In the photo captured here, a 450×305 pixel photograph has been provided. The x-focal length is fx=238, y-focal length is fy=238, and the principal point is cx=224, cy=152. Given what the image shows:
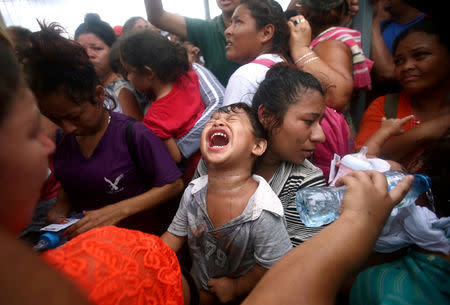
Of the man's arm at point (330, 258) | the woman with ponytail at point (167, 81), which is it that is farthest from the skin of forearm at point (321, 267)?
the woman with ponytail at point (167, 81)

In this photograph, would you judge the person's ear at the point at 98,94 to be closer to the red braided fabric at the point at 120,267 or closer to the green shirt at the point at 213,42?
the red braided fabric at the point at 120,267

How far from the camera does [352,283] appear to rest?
4.39 feet

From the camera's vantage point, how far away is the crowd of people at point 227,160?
24.4 inches

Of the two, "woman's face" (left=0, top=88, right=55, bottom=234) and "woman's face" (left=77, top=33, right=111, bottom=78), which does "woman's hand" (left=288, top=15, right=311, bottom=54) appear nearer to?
"woman's face" (left=0, top=88, right=55, bottom=234)

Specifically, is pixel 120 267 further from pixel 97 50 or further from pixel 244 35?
pixel 97 50

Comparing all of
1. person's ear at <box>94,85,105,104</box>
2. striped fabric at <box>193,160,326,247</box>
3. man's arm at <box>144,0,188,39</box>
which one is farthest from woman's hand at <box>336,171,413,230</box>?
man's arm at <box>144,0,188,39</box>

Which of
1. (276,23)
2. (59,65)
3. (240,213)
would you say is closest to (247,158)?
(240,213)

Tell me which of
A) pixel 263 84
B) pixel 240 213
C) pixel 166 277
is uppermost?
pixel 263 84

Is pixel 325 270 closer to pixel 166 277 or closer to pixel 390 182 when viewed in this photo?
pixel 166 277

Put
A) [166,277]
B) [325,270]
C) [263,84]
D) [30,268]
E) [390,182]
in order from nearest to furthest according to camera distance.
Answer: [30,268]
[325,270]
[166,277]
[390,182]
[263,84]

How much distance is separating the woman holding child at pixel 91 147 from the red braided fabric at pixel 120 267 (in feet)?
2.70

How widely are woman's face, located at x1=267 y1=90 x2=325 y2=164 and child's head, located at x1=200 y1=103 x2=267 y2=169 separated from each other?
132 mm

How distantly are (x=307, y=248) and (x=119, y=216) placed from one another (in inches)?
48.5

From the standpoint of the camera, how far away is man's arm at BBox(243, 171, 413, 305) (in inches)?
24.7
